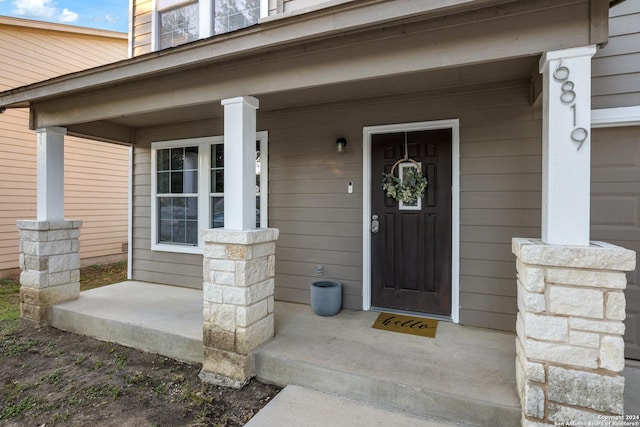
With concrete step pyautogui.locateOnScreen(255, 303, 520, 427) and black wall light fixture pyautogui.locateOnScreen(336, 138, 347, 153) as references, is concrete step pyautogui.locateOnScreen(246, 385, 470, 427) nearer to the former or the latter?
concrete step pyautogui.locateOnScreen(255, 303, 520, 427)

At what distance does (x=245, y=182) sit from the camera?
2699 mm

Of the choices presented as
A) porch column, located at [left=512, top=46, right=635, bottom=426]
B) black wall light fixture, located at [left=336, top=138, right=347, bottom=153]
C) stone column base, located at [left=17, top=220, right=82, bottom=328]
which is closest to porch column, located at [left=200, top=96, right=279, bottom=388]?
black wall light fixture, located at [left=336, top=138, right=347, bottom=153]

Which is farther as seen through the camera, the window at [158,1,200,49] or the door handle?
the window at [158,1,200,49]

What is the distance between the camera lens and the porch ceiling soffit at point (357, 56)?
6.38ft

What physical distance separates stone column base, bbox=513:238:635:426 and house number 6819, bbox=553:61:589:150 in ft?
1.94

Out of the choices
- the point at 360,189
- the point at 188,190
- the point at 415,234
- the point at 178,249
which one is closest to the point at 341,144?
the point at 360,189

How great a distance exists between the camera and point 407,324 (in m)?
3.20

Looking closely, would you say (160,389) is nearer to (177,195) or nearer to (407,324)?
(407,324)

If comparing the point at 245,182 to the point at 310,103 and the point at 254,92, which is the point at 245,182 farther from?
the point at 310,103

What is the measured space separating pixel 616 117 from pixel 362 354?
2.66 meters

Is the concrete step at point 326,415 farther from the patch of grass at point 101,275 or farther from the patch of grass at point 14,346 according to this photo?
the patch of grass at point 101,275

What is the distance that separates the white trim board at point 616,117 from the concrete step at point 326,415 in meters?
2.48

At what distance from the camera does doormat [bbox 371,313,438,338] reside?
3025mm

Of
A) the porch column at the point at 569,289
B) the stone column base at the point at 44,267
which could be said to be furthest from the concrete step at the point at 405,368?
the stone column base at the point at 44,267
